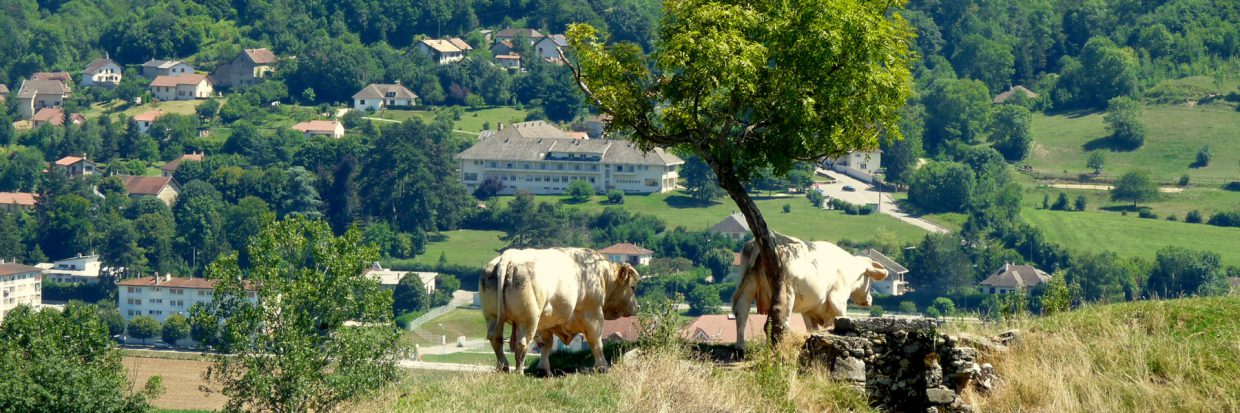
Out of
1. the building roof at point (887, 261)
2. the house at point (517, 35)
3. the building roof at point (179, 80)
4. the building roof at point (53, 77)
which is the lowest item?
the building roof at point (887, 261)

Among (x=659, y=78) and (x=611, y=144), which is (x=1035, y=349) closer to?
(x=659, y=78)

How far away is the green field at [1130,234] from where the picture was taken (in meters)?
95.8

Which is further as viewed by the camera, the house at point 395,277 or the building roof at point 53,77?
the building roof at point 53,77

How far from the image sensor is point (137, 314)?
100750 mm

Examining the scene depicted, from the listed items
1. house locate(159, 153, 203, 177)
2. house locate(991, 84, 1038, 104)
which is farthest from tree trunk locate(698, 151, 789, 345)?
house locate(991, 84, 1038, 104)

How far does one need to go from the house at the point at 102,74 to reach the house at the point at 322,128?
29.0 metres

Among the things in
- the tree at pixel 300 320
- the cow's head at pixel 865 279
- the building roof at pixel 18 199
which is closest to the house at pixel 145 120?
the building roof at pixel 18 199

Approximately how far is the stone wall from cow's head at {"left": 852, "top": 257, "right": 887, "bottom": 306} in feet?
10.3

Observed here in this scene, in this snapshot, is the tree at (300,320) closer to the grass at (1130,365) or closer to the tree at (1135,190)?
the grass at (1130,365)

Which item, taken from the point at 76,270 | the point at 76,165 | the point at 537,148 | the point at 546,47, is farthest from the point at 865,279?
the point at 546,47

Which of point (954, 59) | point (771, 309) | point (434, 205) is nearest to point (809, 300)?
point (771, 309)

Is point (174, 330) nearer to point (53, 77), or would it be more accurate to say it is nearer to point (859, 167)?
point (859, 167)

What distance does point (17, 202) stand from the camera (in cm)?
12762

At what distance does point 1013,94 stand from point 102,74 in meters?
73.5
